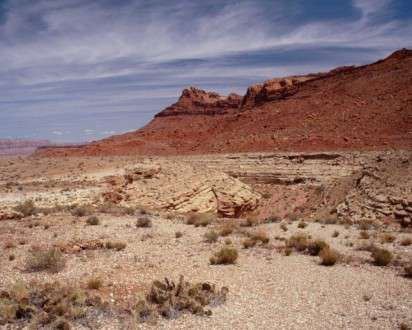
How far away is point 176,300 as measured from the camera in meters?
7.97

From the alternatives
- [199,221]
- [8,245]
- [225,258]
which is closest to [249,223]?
[199,221]

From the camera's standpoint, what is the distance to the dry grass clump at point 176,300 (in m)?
7.65

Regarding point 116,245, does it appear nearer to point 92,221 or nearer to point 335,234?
point 92,221

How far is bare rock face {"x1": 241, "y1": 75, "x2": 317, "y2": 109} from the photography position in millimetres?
61562

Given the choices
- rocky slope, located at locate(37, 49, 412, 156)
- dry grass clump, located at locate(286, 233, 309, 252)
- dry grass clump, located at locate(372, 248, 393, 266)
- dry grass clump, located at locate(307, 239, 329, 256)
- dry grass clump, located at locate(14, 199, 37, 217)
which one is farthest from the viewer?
rocky slope, located at locate(37, 49, 412, 156)

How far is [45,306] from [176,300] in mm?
2030

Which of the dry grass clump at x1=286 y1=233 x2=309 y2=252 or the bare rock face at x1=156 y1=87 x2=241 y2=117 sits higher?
the bare rock face at x1=156 y1=87 x2=241 y2=117

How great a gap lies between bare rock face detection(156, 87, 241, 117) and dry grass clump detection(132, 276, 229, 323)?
2927 inches

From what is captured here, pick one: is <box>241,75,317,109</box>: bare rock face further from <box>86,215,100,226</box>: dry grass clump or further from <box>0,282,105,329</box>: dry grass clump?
<box>0,282,105,329</box>: dry grass clump

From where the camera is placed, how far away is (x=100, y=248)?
11.9 m

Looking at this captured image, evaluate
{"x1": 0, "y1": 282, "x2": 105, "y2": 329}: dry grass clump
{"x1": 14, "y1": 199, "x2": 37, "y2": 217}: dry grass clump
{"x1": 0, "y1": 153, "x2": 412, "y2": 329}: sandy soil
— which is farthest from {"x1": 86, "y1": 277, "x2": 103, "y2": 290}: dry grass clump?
{"x1": 14, "y1": 199, "x2": 37, "y2": 217}: dry grass clump

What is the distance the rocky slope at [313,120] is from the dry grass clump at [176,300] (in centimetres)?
2886

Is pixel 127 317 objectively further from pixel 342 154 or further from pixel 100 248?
pixel 342 154

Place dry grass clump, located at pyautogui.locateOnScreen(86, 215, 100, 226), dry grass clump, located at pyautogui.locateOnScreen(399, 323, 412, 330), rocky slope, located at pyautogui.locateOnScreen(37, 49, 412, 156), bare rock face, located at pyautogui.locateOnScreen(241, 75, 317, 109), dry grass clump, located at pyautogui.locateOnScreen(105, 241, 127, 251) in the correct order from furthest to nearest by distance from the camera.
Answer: bare rock face, located at pyautogui.locateOnScreen(241, 75, 317, 109) → rocky slope, located at pyautogui.locateOnScreen(37, 49, 412, 156) → dry grass clump, located at pyautogui.locateOnScreen(86, 215, 100, 226) → dry grass clump, located at pyautogui.locateOnScreen(105, 241, 127, 251) → dry grass clump, located at pyautogui.locateOnScreen(399, 323, 412, 330)
